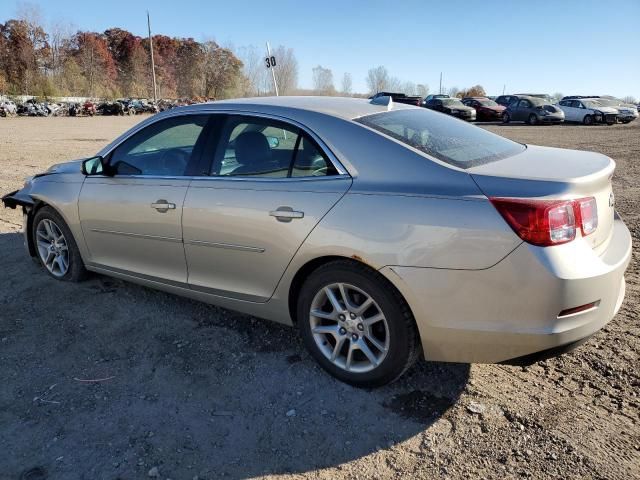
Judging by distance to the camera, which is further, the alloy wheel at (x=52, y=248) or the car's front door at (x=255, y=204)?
the alloy wheel at (x=52, y=248)

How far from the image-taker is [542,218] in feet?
7.72

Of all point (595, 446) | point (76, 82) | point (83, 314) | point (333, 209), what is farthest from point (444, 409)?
point (76, 82)

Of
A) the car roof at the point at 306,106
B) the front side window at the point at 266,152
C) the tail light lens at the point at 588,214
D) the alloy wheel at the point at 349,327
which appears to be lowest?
the alloy wheel at the point at 349,327

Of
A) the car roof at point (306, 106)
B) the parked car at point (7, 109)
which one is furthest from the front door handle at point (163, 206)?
the parked car at point (7, 109)

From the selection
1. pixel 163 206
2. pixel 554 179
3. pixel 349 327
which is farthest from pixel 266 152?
pixel 554 179

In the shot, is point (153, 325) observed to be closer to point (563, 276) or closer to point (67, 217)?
point (67, 217)

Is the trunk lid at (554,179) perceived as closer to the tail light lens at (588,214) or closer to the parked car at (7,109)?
the tail light lens at (588,214)

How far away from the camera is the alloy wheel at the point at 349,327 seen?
2869 mm

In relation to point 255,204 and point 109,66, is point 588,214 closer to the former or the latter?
point 255,204

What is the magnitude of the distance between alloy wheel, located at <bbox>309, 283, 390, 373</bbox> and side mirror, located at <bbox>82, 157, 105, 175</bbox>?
7.15 ft

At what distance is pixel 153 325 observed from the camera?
12.5 feet

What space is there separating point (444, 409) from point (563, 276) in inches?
38.5

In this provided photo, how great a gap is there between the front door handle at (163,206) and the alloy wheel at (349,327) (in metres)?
1.25

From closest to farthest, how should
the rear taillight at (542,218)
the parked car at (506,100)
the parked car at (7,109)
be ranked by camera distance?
1. the rear taillight at (542,218)
2. the parked car at (506,100)
3. the parked car at (7,109)
